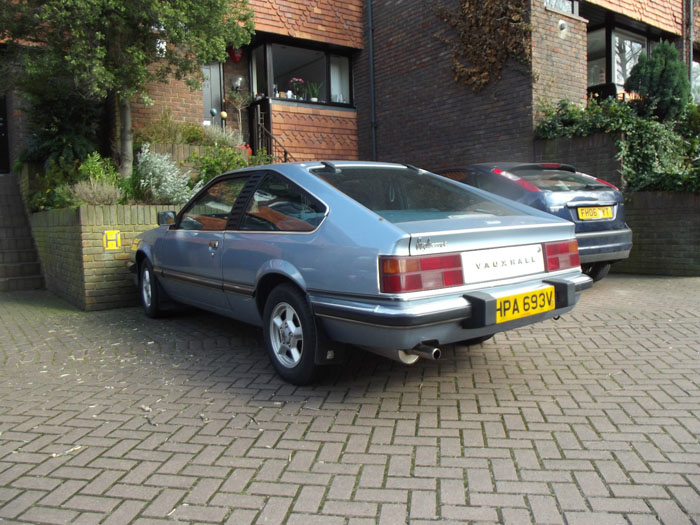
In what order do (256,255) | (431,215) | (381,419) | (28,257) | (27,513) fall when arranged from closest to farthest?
1. (27,513)
2. (381,419)
3. (431,215)
4. (256,255)
5. (28,257)

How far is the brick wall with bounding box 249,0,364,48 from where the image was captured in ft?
41.8

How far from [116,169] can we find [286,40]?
5865 millimetres

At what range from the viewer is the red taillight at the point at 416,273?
307 cm

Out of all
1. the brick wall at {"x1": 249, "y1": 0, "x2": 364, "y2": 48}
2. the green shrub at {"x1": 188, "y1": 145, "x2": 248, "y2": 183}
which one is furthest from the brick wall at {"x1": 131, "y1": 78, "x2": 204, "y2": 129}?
the green shrub at {"x1": 188, "y1": 145, "x2": 248, "y2": 183}

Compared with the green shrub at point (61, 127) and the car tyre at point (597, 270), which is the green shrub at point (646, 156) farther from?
the green shrub at point (61, 127)

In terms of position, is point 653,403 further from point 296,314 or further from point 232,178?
point 232,178

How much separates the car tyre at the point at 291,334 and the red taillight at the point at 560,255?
164cm

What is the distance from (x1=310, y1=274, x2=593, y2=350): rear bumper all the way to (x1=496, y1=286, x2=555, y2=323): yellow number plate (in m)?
0.05

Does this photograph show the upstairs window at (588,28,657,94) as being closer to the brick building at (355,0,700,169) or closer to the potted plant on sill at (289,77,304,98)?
the brick building at (355,0,700,169)

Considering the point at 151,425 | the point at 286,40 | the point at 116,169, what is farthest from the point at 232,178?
the point at 286,40

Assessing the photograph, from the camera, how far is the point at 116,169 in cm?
973

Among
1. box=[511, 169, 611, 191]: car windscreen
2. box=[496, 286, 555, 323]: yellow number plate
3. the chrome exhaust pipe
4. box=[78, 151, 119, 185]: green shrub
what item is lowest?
the chrome exhaust pipe

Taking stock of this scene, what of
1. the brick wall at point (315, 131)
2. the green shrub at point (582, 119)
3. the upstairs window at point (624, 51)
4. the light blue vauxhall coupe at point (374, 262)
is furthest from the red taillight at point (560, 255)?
the upstairs window at point (624, 51)

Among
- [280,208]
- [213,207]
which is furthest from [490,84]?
[280,208]
